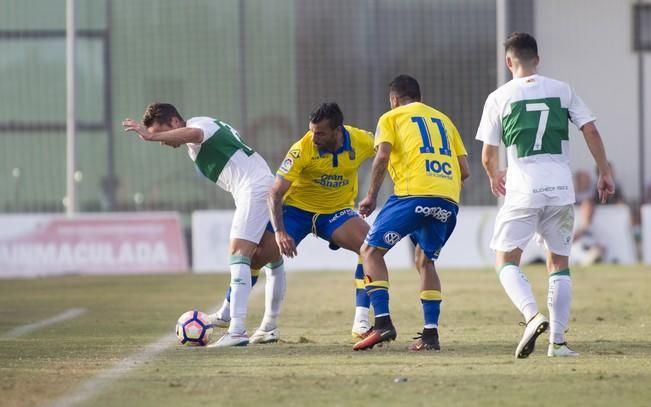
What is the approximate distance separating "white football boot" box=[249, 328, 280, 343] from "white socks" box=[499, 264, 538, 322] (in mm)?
2180

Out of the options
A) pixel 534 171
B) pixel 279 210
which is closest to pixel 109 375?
pixel 279 210

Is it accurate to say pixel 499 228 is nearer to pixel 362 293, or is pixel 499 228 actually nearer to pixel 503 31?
pixel 362 293

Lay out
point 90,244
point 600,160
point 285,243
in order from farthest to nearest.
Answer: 1. point 90,244
2. point 285,243
3. point 600,160

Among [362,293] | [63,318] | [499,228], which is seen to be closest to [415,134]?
[499,228]

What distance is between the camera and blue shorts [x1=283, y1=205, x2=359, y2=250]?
412 inches

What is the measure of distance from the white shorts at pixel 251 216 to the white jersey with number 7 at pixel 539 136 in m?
2.21

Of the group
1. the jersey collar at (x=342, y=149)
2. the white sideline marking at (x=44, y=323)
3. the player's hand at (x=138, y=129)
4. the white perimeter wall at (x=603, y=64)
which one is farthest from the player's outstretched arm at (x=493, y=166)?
the white perimeter wall at (x=603, y=64)

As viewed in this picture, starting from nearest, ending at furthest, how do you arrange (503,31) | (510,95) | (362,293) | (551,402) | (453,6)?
(551,402), (510,95), (362,293), (503,31), (453,6)

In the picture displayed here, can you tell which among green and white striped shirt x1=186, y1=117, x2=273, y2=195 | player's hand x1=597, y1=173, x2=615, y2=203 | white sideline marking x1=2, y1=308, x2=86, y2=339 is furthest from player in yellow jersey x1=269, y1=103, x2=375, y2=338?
white sideline marking x1=2, y1=308, x2=86, y2=339

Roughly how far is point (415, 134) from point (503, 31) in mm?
15903

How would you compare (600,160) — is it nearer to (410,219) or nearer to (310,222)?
(410,219)

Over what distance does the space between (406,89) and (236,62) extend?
17688 millimetres

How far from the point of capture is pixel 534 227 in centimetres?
890

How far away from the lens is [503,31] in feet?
81.6
